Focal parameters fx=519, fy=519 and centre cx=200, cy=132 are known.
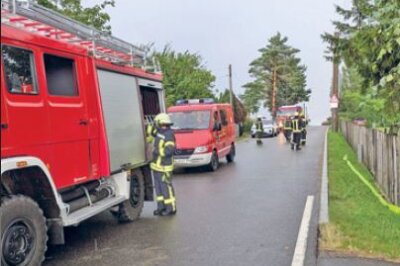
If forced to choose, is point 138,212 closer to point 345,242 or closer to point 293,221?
point 293,221

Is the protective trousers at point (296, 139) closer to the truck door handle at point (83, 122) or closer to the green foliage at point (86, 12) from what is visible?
the green foliage at point (86, 12)

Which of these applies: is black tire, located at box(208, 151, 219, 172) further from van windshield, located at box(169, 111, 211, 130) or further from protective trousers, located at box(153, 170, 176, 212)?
protective trousers, located at box(153, 170, 176, 212)

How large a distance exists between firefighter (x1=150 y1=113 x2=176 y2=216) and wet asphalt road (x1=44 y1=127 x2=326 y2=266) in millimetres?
267

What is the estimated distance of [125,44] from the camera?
859 cm

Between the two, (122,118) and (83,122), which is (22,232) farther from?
(122,118)

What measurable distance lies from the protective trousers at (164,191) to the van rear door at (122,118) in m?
0.49

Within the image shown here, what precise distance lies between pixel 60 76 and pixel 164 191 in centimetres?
332

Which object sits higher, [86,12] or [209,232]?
[86,12]

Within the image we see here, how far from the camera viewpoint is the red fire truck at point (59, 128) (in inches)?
205

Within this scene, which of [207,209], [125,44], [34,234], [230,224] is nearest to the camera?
[34,234]

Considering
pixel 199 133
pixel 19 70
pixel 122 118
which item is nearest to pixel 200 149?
pixel 199 133

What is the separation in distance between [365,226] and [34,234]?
452cm

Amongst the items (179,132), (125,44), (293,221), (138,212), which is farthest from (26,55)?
(179,132)

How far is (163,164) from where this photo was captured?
8914 millimetres
